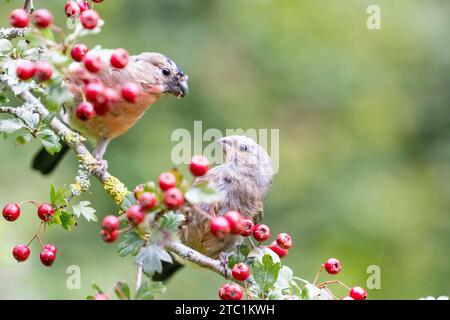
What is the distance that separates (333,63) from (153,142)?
186 centimetres

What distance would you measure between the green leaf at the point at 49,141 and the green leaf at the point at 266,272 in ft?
2.85

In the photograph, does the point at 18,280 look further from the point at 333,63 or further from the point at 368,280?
the point at 333,63

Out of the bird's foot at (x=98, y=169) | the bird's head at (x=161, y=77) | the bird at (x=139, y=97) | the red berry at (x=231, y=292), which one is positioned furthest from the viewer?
the bird's head at (x=161, y=77)

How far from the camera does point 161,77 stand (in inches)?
159

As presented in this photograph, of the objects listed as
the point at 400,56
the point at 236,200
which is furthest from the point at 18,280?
the point at 400,56

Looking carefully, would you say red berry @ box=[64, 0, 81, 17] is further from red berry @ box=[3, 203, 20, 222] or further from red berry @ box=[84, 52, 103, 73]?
red berry @ box=[3, 203, 20, 222]

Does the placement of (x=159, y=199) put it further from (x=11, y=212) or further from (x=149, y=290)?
(x=11, y=212)

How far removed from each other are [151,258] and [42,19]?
798mm

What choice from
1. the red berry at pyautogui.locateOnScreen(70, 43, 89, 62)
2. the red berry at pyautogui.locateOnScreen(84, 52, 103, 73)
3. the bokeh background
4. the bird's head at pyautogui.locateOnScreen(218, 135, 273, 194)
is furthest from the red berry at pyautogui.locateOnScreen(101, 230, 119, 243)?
the bokeh background

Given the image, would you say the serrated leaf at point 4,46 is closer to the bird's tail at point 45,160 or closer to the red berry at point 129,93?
the red berry at point 129,93

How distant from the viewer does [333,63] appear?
22.4 ft

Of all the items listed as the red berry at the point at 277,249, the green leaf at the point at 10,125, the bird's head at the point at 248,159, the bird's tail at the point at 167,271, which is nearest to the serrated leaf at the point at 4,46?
the green leaf at the point at 10,125

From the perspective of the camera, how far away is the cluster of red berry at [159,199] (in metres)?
2.08

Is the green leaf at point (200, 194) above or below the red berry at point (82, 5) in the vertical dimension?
below
